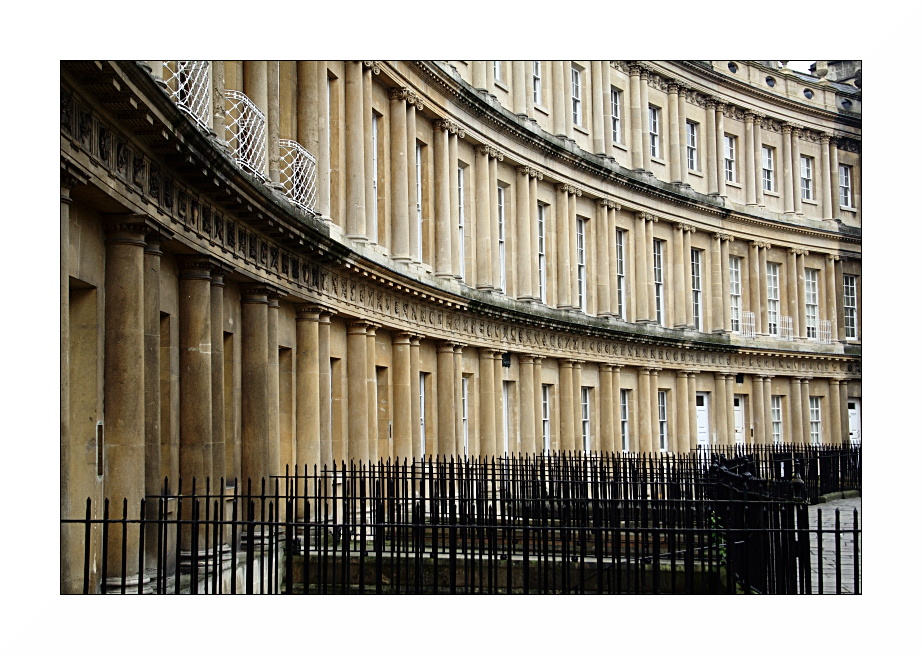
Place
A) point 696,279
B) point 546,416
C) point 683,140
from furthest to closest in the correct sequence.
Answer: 1. point 696,279
2. point 683,140
3. point 546,416

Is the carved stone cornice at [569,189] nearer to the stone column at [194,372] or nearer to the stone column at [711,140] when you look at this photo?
the stone column at [711,140]

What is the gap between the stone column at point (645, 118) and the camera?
109ft

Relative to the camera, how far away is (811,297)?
38.7 meters

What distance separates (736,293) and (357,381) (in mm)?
20597

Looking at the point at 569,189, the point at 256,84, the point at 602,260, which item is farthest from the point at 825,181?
the point at 256,84

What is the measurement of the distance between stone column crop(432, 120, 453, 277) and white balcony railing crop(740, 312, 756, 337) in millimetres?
15773

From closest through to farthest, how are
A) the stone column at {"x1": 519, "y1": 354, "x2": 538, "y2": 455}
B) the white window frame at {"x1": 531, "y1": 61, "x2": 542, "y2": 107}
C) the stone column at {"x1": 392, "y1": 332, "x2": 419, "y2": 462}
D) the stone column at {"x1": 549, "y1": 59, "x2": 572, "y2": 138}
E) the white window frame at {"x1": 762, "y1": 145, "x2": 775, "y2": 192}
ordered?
the stone column at {"x1": 392, "y1": 332, "x2": 419, "y2": 462}, the stone column at {"x1": 519, "y1": 354, "x2": 538, "y2": 455}, the white window frame at {"x1": 531, "y1": 61, "x2": 542, "y2": 107}, the stone column at {"x1": 549, "y1": 59, "x2": 572, "y2": 138}, the white window frame at {"x1": 762, "y1": 145, "x2": 775, "y2": 192}

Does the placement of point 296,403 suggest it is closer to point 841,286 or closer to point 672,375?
point 672,375

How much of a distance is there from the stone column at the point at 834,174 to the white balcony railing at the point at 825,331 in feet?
11.7

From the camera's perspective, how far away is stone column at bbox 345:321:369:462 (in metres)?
19.4

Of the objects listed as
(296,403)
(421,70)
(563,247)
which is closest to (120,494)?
(296,403)

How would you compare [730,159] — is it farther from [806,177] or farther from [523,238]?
[523,238]

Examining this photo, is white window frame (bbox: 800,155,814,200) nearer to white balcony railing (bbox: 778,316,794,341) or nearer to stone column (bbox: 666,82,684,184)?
white balcony railing (bbox: 778,316,794,341)

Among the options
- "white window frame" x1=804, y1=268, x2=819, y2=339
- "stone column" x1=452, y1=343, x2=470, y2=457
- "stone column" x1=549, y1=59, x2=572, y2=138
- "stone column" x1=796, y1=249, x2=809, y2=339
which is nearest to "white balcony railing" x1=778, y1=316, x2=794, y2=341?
"stone column" x1=796, y1=249, x2=809, y2=339
